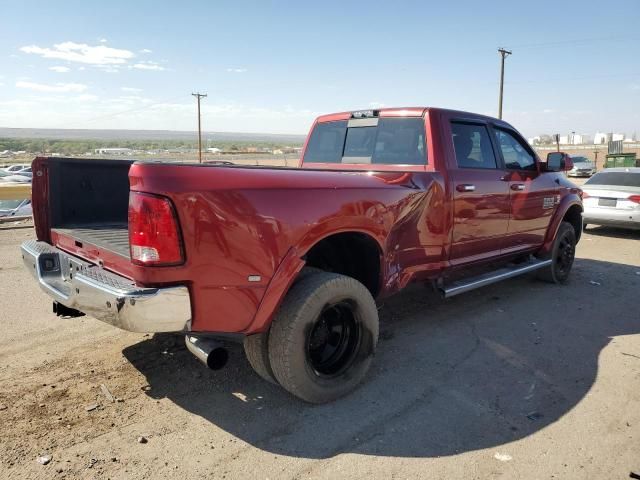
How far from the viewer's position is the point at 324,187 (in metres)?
3.06

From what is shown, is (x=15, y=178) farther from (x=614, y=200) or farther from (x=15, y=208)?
(x=614, y=200)

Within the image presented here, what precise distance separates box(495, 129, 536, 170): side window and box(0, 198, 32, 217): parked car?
11786mm

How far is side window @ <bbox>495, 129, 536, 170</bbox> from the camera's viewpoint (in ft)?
16.8

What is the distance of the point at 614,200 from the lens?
9.84 metres

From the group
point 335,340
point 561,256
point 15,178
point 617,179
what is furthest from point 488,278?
point 15,178

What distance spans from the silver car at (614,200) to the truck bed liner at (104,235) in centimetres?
914

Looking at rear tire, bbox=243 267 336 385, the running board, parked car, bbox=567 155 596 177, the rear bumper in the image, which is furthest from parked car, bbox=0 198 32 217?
parked car, bbox=567 155 596 177

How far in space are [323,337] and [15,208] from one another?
12.1m

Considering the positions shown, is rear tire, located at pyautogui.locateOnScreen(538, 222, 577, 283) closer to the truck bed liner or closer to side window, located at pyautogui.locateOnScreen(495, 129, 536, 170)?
side window, located at pyautogui.locateOnScreen(495, 129, 536, 170)

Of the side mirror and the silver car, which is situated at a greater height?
the side mirror

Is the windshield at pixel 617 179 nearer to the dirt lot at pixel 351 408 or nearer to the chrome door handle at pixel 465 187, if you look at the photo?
the dirt lot at pixel 351 408

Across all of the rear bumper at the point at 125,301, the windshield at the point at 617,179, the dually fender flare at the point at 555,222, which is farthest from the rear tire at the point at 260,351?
the windshield at the point at 617,179

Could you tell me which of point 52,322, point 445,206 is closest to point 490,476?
point 445,206

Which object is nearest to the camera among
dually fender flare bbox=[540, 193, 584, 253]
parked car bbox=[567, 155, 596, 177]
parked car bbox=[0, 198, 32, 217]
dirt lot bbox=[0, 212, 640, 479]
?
dirt lot bbox=[0, 212, 640, 479]
